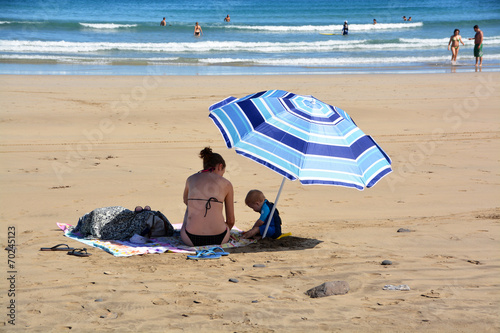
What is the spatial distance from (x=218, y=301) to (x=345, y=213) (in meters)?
2.91

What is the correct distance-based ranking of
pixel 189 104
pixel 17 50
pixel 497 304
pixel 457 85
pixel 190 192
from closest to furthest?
pixel 497 304 → pixel 190 192 → pixel 189 104 → pixel 457 85 → pixel 17 50

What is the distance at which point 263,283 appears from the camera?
436cm

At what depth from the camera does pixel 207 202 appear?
509 centimetres

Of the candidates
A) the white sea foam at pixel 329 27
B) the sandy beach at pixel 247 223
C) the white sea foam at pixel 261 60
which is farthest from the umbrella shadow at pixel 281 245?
the white sea foam at pixel 329 27

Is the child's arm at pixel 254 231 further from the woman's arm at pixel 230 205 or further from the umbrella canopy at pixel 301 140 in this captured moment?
the umbrella canopy at pixel 301 140

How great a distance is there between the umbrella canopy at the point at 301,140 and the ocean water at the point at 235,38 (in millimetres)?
13365

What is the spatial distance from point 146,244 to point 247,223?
4.23 ft

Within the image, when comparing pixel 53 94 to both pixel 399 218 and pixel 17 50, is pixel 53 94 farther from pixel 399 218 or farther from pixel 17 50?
pixel 17 50

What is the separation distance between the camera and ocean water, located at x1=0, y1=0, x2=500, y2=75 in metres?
20.6

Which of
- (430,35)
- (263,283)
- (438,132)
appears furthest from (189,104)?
(430,35)

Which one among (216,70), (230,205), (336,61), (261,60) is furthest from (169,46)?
(230,205)

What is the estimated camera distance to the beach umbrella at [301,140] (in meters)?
4.64

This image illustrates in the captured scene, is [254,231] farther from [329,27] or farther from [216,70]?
[329,27]

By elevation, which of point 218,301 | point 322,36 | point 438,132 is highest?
point 322,36
